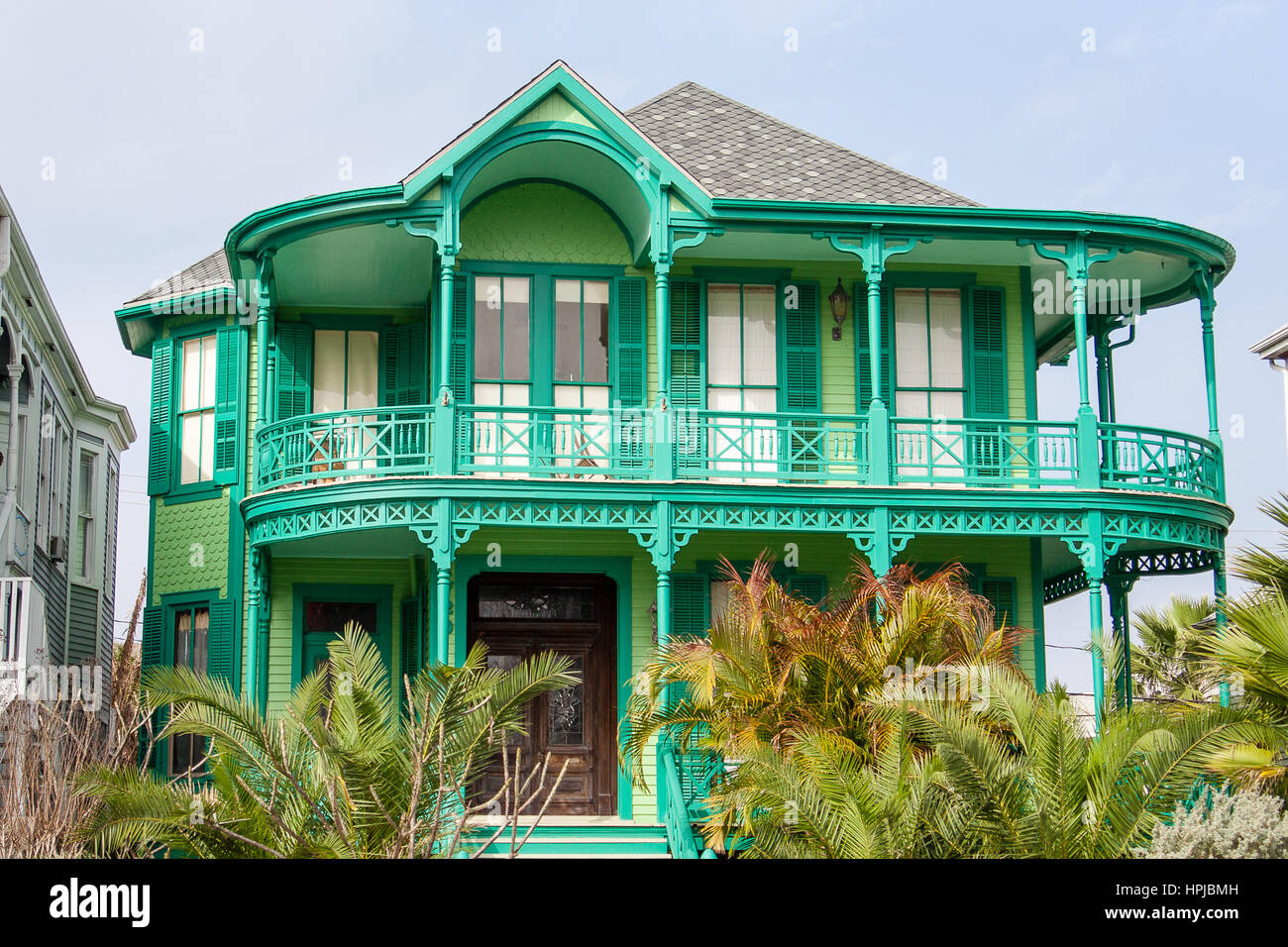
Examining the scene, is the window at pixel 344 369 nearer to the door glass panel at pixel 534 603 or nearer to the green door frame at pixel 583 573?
the green door frame at pixel 583 573

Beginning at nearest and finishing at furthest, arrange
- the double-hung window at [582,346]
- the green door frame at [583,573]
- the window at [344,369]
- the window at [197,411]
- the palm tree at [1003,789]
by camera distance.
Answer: the palm tree at [1003,789], the green door frame at [583,573], the double-hung window at [582,346], the window at [344,369], the window at [197,411]

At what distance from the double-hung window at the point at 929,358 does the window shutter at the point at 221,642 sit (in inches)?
324

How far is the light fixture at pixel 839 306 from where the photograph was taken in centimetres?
1942

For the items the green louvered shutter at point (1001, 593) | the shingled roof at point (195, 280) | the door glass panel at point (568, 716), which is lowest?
the door glass panel at point (568, 716)

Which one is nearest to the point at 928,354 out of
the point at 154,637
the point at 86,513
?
the point at 154,637

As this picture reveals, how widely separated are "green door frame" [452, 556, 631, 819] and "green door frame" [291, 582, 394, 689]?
1.53 m

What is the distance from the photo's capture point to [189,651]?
796 inches

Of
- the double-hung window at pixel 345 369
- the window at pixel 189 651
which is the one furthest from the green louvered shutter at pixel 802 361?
the window at pixel 189 651

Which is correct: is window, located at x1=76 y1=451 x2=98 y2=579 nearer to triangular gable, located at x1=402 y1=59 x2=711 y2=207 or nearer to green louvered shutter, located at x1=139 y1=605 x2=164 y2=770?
green louvered shutter, located at x1=139 y1=605 x2=164 y2=770

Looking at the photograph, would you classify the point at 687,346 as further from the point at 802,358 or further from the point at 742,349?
the point at 802,358

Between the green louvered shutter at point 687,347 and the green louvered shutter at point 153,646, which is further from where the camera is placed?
the green louvered shutter at point 153,646

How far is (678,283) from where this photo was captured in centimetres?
1920

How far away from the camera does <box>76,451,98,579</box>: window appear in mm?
27719

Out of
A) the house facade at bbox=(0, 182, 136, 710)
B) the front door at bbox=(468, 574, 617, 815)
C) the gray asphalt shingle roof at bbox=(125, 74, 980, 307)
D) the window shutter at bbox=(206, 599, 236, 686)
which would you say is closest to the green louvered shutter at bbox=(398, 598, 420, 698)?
the front door at bbox=(468, 574, 617, 815)
